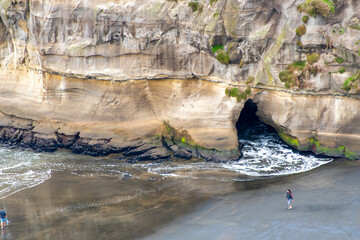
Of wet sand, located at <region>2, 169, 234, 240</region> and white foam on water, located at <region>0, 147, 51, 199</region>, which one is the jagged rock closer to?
wet sand, located at <region>2, 169, 234, 240</region>

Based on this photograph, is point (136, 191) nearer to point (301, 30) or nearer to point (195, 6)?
point (195, 6)

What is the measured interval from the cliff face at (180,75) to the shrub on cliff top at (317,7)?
0.22m

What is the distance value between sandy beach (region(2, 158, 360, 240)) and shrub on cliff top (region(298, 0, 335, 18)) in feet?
30.5

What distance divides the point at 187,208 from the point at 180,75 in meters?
10.7

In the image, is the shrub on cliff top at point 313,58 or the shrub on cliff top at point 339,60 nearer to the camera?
the shrub on cliff top at point 339,60

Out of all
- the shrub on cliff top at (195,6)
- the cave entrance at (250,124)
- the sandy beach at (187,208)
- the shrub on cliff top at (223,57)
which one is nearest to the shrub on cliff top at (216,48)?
the shrub on cliff top at (223,57)

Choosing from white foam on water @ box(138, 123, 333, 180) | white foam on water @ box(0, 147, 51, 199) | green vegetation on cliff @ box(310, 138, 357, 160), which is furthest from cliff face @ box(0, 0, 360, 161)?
white foam on water @ box(0, 147, 51, 199)

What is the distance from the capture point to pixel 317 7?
3027 centimetres

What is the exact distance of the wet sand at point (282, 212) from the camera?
75.3 ft

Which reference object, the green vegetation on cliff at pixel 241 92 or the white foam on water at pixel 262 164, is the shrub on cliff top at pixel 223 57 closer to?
the green vegetation on cliff at pixel 241 92

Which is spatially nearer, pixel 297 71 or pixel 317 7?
pixel 317 7

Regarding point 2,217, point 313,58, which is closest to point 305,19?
point 313,58

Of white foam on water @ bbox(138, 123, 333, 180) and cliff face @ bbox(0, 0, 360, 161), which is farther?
white foam on water @ bbox(138, 123, 333, 180)

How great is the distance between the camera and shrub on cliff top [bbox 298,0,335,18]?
30.1m
